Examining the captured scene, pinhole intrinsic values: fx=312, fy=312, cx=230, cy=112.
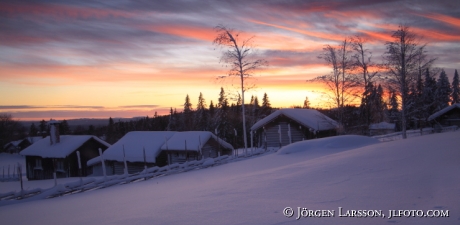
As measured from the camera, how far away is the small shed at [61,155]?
34.5m

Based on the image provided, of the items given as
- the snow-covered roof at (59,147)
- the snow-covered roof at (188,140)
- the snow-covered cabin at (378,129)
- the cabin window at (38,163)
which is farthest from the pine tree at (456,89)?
the cabin window at (38,163)

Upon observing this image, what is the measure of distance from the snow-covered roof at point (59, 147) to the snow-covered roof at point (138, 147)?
7.56 m

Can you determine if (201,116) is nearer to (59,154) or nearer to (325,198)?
(59,154)

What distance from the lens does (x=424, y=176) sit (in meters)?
6.77

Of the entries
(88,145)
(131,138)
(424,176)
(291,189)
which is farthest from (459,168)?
(88,145)

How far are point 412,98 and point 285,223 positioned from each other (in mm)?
24084

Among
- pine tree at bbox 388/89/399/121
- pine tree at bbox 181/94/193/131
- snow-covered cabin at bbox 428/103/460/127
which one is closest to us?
pine tree at bbox 388/89/399/121

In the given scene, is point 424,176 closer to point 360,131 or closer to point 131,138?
point 360,131

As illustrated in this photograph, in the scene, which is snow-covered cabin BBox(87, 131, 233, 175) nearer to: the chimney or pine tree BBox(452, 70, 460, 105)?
the chimney

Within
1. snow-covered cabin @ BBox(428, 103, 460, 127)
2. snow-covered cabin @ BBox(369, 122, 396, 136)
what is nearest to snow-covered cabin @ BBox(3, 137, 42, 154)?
snow-covered cabin @ BBox(369, 122, 396, 136)

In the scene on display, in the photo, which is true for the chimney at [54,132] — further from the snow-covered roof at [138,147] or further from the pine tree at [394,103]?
the pine tree at [394,103]

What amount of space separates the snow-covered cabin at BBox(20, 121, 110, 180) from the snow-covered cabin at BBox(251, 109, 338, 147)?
65.8 ft

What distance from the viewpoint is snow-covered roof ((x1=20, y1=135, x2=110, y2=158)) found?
34.1 meters

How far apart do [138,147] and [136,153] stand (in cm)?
102
